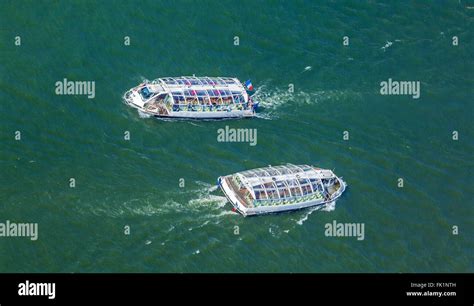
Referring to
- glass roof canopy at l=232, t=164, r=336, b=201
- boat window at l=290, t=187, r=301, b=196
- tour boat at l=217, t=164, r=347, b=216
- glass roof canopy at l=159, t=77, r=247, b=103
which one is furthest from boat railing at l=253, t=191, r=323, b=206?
glass roof canopy at l=159, t=77, r=247, b=103

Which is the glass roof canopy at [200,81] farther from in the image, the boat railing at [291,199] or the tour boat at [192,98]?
the boat railing at [291,199]

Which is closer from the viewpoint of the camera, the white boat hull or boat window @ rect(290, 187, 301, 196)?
the white boat hull

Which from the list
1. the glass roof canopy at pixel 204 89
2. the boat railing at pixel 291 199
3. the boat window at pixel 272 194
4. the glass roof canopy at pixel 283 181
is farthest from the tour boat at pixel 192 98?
the boat window at pixel 272 194

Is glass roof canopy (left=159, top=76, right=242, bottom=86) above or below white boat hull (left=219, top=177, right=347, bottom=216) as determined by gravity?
above

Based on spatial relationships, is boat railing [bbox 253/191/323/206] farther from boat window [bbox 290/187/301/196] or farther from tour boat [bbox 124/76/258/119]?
tour boat [bbox 124/76/258/119]

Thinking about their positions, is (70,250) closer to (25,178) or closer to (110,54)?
(25,178)

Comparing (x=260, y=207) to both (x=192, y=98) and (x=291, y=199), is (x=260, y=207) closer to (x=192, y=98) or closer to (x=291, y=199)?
(x=291, y=199)
